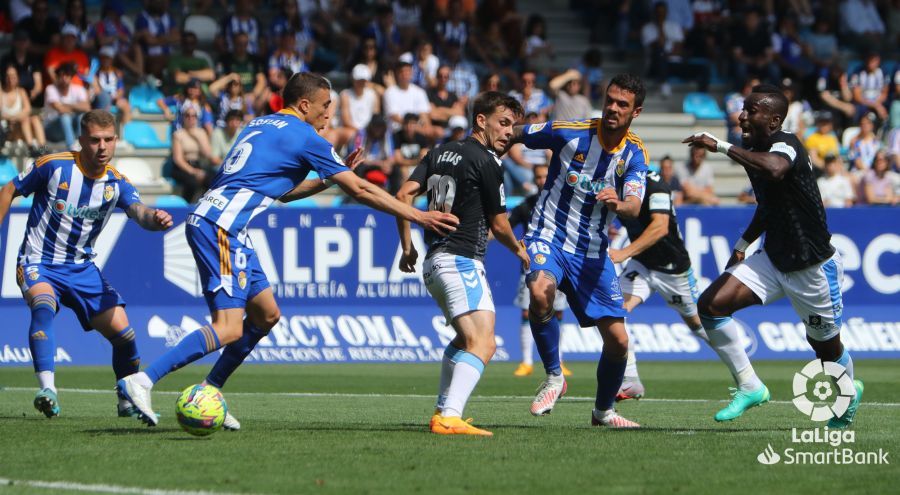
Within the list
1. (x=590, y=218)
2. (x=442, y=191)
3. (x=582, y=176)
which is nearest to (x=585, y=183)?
(x=582, y=176)

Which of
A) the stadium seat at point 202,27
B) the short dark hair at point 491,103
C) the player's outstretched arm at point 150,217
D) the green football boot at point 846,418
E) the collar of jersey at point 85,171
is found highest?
the short dark hair at point 491,103

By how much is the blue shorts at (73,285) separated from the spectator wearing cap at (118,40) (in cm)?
1212

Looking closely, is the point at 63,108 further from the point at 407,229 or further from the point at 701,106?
the point at 407,229

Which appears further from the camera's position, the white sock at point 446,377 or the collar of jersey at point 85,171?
the collar of jersey at point 85,171

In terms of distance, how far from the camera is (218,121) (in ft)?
69.4

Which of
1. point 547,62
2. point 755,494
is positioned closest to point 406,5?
point 547,62

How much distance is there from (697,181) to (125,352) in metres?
12.9

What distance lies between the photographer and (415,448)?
27.7 ft

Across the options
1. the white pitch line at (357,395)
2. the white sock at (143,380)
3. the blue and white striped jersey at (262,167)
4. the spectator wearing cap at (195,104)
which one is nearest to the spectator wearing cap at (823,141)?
the spectator wearing cap at (195,104)

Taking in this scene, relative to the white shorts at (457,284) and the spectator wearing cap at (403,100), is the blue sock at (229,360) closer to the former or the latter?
the white shorts at (457,284)

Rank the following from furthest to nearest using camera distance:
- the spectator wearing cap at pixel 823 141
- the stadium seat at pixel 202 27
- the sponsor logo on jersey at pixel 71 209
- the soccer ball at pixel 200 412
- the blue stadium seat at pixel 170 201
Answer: the spectator wearing cap at pixel 823 141
the stadium seat at pixel 202 27
the blue stadium seat at pixel 170 201
the sponsor logo on jersey at pixel 71 209
the soccer ball at pixel 200 412

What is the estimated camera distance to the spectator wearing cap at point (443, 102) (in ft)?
74.7

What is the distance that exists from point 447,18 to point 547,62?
288 centimetres

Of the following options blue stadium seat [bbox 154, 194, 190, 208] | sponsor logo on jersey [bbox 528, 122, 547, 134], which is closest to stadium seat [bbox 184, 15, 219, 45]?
blue stadium seat [bbox 154, 194, 190, 208]
